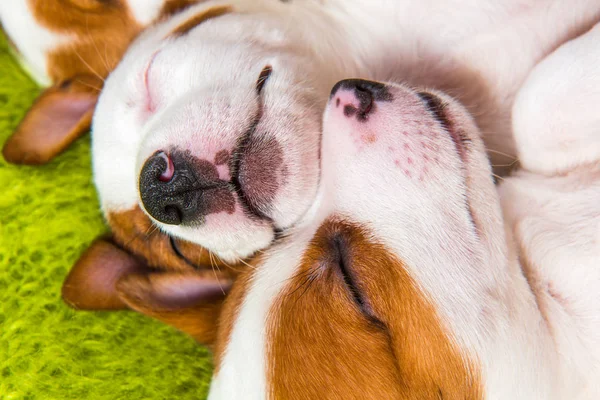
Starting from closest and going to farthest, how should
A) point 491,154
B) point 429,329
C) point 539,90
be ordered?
point 429,329 < point 539,90 < point 491,154

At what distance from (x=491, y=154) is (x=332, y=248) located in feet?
2.06

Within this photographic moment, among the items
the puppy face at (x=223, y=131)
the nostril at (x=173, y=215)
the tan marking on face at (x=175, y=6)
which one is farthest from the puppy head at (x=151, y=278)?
the tan marking on face at (x=175, y=6)

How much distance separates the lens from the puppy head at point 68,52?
191 cm

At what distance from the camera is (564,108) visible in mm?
1399

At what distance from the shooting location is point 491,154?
1.68 m

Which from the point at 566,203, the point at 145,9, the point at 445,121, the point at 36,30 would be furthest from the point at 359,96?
the point at 36,30

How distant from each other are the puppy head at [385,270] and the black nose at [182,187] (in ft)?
0.72

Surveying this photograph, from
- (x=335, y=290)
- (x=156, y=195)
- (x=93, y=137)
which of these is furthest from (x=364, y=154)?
(x=93, y=137)

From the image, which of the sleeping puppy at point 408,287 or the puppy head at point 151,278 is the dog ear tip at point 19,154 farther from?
the sleeping puppy at point 408,287

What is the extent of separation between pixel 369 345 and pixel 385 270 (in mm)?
149

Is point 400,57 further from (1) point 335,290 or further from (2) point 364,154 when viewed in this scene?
(1) point 335,290

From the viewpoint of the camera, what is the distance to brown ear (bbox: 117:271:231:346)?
1.62m

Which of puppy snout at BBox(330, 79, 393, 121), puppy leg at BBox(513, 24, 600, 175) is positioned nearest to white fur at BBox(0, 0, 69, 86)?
puppy snout at BBox(330, 79, 393, 121)

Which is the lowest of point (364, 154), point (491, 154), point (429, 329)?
point (429, 329)
